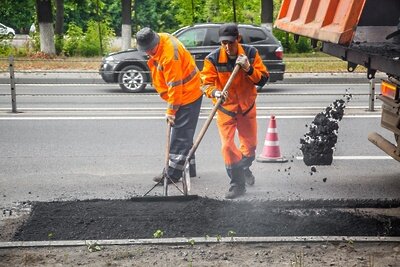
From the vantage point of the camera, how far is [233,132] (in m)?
7.77

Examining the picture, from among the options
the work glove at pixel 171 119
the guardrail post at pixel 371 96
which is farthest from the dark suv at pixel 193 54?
the work glove at pixel 171 119

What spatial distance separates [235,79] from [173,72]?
686mm

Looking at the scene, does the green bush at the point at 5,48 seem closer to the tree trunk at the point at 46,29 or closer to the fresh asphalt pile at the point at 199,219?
the tree trunk at the point at 46,29

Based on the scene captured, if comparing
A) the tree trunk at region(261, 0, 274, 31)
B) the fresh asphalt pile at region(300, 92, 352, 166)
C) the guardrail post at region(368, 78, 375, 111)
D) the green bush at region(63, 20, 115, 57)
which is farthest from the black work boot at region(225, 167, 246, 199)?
the green bush at region(63, 20, 115, 57)

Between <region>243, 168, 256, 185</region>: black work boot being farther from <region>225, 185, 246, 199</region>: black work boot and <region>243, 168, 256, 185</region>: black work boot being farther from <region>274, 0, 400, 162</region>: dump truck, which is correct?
<region>274, 0, 400, 162</region>: dump truck

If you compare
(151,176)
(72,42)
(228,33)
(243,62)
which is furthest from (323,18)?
(72,42)

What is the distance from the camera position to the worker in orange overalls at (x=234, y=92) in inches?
298

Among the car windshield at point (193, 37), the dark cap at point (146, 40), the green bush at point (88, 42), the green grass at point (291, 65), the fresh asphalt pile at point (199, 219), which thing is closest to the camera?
the fresh asphalt pile at point (199, 219)

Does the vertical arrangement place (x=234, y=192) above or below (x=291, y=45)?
above

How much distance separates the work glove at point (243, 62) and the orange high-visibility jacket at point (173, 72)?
2.85 feet

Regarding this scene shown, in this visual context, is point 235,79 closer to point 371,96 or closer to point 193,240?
point 193,240

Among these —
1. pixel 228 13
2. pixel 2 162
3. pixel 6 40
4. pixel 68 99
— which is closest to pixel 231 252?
pixel 2 162

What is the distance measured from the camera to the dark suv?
17.3 metres

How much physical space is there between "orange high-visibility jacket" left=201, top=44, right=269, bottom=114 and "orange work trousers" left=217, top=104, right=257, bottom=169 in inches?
3.3
